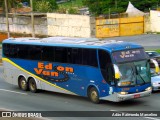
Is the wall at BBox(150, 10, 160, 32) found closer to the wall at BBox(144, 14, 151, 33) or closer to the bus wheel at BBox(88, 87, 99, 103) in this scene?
the wall at BBox(144, 14, 151, 33)

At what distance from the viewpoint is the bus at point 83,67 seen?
19375 millimetres

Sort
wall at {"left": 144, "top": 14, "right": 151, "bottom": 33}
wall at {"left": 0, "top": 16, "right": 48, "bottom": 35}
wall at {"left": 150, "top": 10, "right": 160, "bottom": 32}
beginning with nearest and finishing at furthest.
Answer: wall at {"left": 150, "top": 10, "right": 160, "bottom": 32} < wall at {"left": 144, "top": 14, "right": 151, "bottom": 33} < wall at {"left": 0, "top": 16, "right": 48, "bottom": 35}

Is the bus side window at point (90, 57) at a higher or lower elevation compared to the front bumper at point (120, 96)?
higher

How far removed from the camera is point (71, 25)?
62.0 meters

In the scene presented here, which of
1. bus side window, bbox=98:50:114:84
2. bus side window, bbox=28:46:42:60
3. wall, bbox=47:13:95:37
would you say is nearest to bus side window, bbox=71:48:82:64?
bus side window, bbox=98:50:114:84

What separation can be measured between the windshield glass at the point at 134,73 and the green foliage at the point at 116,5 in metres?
69.4

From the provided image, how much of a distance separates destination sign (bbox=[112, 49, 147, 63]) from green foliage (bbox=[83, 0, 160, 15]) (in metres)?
69.2

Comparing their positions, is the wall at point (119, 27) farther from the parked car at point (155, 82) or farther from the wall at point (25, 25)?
the parked car at point (155, 82)

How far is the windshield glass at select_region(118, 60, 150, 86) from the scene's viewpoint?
19.3 metres

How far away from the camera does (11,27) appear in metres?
71.1

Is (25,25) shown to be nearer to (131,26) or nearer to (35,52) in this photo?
(131,26)

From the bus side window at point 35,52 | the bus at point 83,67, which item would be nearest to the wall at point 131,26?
the bus at point 83,67

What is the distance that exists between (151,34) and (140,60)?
43540mm

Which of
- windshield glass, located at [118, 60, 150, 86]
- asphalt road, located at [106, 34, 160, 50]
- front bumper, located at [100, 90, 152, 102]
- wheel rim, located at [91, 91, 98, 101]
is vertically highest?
windshield glass, located at [118, 60, 150, 86]
